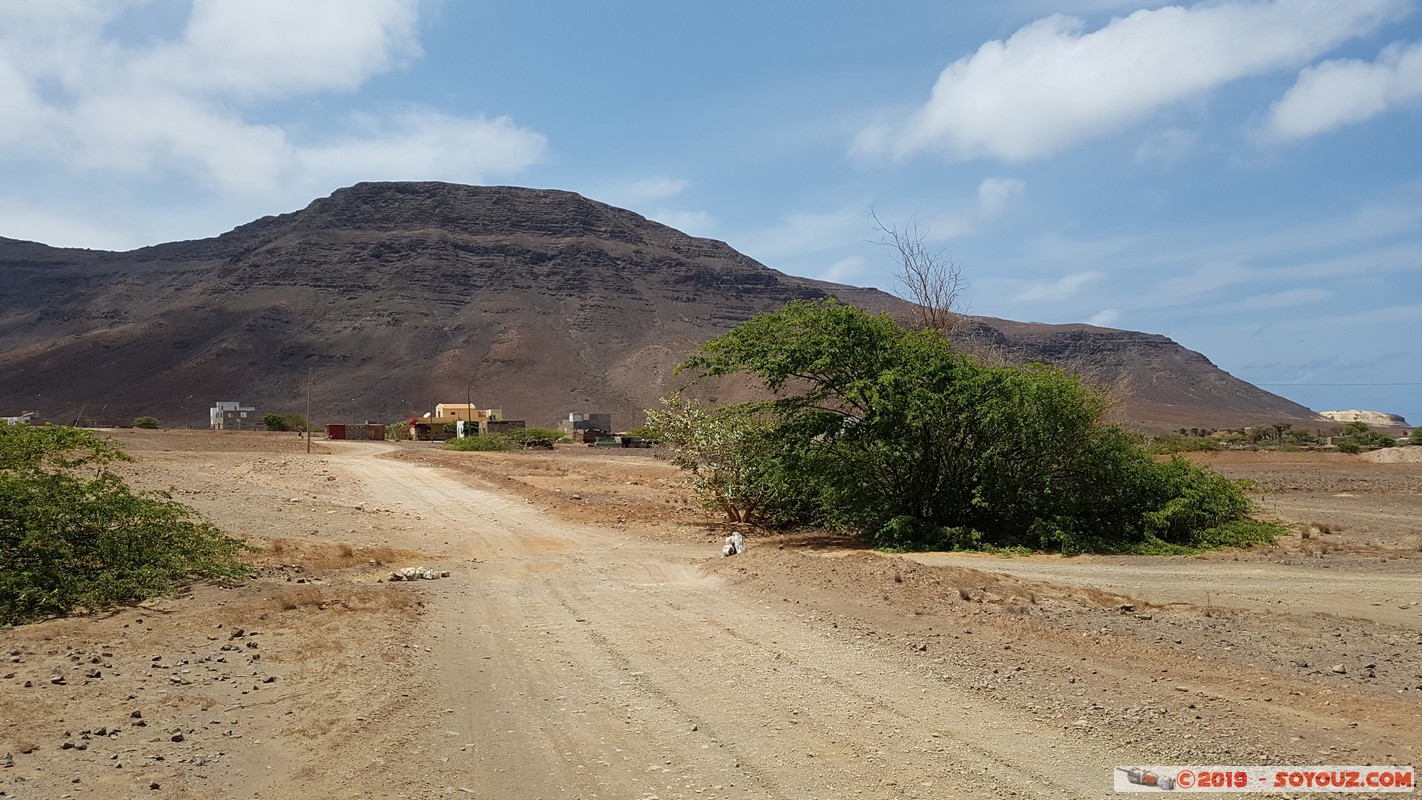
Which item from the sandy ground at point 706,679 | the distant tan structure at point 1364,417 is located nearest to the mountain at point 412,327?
the distant tan structure at point 1364,417

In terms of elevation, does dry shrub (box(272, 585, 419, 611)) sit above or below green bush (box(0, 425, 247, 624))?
below

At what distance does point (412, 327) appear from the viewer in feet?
480

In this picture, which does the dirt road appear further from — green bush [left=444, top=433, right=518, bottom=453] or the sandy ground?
green bush [left=444, top=433, right=518, bottom=453]

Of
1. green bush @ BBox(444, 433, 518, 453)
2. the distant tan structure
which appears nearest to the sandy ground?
green bush @ BBox(444, 433, 518, 453)

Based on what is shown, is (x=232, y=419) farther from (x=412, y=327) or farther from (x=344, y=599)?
(x=344, y=599)

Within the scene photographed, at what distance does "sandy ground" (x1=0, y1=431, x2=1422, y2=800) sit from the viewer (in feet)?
17.6

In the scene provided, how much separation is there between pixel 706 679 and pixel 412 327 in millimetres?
147758

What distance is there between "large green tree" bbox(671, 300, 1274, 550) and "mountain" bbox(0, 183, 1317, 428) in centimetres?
8570

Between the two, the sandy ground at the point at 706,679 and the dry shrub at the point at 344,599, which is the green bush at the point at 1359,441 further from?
the dry shrub at the point at 344,599

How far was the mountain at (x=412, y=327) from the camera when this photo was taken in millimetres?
127625

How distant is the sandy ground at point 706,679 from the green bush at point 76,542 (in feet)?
1.96

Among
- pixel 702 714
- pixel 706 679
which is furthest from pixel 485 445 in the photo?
pixel 702 714

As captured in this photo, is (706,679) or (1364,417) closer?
(706,679)

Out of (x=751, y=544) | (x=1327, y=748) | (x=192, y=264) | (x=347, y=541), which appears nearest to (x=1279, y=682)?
(x=1327, y=748)
